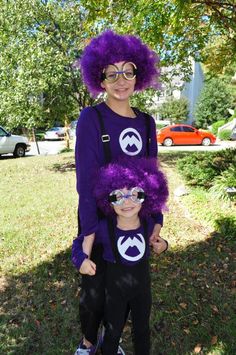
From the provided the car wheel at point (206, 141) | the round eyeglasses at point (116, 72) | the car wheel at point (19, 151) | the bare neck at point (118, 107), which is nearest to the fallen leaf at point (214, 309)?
the bare neck at point (118, 107)

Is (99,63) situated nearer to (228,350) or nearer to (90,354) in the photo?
(90,354)

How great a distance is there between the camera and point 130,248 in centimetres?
216

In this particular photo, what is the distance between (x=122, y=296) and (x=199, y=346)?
4.19 ft

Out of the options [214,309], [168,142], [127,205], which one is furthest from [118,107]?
[168,142]

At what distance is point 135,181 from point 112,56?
30.9 inches

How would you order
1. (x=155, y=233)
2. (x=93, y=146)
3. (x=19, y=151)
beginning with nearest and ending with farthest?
(x=93, y=146), (x=155, y=233), (x=19, y=151)

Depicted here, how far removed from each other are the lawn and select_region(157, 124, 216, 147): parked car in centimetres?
1682

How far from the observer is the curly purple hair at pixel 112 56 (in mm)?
2117

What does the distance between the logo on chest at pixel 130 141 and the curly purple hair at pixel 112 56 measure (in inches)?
15.7

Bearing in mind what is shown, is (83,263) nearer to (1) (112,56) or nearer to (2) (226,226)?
(1) (112,56)

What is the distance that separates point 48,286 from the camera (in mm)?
3969

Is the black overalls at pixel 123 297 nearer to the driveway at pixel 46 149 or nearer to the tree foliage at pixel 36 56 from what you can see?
the tree foliage at pixel 36 56

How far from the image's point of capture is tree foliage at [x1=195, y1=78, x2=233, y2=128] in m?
33.8

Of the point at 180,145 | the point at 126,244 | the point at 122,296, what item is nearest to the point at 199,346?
the point at 122,296
